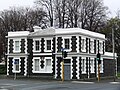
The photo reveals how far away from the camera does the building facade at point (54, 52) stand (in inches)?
2030

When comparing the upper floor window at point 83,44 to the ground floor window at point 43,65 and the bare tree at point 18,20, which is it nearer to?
the ground floor window at point 43,65

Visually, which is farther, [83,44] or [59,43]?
[59,43]

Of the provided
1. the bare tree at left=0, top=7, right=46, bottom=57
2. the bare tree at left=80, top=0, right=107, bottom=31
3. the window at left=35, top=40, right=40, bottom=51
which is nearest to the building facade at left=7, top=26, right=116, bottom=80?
the window at left=35, top=40, right=40, bottom=51

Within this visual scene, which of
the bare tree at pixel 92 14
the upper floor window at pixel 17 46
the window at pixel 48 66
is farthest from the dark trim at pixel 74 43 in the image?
the bare tree at pixel 92 14

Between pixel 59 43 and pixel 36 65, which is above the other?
pixel 59 43

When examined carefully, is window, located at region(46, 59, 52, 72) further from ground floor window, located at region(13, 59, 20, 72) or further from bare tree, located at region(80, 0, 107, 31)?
bare tree, located at region(80, 0, 107, 31)

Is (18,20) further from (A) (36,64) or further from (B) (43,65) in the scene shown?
(B) (43,65)

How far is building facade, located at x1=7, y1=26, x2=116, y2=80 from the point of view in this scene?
51.6 meters

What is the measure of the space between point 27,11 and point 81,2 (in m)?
14.3

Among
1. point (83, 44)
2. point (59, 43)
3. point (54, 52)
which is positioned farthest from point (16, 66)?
point (83, 44)

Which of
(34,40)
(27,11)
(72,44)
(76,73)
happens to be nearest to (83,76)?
(76,73)

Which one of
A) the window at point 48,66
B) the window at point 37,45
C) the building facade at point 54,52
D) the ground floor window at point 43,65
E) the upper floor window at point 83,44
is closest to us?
the building facade at point 54,52

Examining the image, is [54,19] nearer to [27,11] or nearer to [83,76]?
[27,11]

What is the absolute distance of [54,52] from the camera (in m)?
54.0
